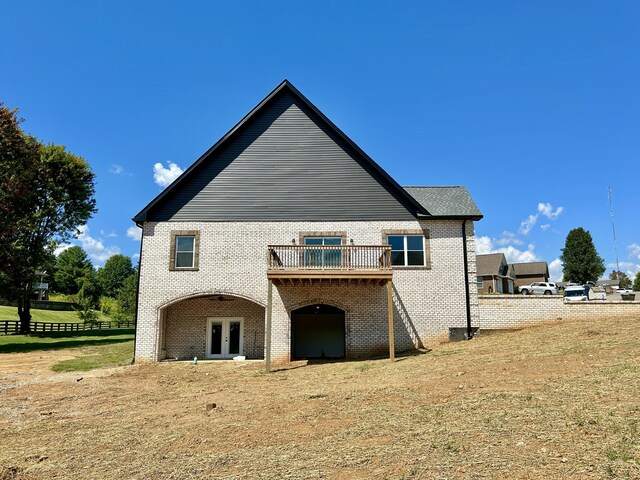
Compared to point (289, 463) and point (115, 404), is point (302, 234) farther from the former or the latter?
point (289, 463)

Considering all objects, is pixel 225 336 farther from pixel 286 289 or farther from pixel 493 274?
pixel 493 274

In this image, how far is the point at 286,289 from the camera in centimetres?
1772

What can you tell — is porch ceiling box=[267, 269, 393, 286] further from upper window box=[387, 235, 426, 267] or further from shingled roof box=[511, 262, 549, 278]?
→ shingled roof box=[511, 262, 549, 278]

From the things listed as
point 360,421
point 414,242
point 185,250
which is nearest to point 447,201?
point 414,242

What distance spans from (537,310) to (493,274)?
31.8 meters

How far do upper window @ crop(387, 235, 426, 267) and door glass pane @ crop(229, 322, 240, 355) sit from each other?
7.57 m

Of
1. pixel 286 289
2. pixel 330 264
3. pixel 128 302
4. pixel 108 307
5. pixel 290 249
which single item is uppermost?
pixel 290 249

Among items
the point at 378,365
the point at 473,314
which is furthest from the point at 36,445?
the point at 473,314

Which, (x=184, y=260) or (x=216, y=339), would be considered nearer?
(x=184, y=260)

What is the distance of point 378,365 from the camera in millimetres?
14742

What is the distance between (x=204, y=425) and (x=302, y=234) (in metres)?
10.7

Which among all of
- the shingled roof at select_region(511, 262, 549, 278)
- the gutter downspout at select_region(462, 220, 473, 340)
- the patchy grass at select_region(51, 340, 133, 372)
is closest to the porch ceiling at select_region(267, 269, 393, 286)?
the gutter downspout at select_region(462, 220, 473, 340)

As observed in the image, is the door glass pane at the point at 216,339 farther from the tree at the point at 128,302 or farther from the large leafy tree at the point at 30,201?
the tree at the point at 128,302

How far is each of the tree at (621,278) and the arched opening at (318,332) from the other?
88.0 meters
